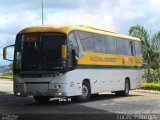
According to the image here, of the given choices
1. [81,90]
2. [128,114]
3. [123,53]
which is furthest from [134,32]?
[128,114]

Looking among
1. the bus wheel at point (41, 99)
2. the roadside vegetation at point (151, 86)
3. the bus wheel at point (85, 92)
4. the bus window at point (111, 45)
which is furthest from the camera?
the roadside vegetation at point (151, 86)

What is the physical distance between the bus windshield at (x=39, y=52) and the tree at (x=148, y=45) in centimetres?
2071

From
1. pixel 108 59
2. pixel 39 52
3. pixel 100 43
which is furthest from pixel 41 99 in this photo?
pixel 108 59

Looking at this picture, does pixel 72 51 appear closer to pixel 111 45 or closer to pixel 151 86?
pixel 111 45

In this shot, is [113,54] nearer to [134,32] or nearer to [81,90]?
[81,90]

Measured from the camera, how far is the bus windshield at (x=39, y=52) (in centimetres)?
2059

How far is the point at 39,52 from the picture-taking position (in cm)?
2081

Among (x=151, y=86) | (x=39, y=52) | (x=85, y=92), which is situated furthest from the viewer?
(x=151, y=86)

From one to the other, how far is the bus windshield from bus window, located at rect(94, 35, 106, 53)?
129 inches

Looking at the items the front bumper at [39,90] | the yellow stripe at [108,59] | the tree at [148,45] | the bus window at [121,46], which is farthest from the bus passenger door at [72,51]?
the tree at [148,45]

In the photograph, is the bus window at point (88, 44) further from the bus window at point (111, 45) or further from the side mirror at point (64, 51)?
the side mirror at point (64, 51)

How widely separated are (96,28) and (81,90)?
3.80 m

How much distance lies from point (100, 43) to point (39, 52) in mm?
4217

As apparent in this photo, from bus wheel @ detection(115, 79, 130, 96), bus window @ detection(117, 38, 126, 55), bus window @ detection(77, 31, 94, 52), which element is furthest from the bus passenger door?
bus wheel @ detection(115, 79, 130, 96)
